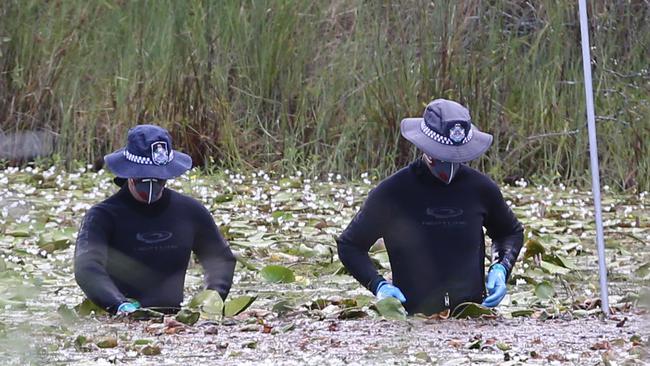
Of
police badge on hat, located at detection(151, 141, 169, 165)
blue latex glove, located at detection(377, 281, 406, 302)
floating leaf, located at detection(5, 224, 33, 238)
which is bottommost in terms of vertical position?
floating leaf, located at detection(5, 224, 33, 238)

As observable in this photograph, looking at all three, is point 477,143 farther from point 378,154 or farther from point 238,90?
point 238,90

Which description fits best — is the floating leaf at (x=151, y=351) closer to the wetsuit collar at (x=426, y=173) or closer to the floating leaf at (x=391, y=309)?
the floating leaf at (x=391, y=309)

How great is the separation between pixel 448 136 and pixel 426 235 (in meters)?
0.45

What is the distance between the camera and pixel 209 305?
690cm

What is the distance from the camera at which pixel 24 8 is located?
14.3 metres

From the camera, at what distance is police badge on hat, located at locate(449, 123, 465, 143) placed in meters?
6.74

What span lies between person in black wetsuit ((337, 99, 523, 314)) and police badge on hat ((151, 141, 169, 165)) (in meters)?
0.86

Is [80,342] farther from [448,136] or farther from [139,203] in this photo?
[448,136]

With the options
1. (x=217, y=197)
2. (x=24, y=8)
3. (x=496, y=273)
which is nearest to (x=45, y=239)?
(x=217, y=197)

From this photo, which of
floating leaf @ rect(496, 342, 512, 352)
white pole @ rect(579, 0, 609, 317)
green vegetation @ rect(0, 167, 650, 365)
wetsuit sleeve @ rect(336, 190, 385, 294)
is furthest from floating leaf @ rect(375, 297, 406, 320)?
white pole @ rect(579, 0, 609, 317)

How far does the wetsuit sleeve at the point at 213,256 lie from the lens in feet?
23.2

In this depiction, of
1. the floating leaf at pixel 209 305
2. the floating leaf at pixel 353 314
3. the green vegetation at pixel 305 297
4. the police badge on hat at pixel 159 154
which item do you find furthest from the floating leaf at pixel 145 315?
the floating leaf at pixel 353 314

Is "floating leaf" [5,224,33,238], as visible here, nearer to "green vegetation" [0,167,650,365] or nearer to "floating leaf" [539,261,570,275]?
"green vegetation" [0,167,650,365]

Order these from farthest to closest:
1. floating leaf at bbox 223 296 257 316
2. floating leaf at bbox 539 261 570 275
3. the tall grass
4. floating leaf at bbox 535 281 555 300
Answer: the tall grass → floating leaf at bbox 539 261 570 275 → floating leaf at bbox 535 281 555 300 → floating leaf at bbox 223 296 257 316
